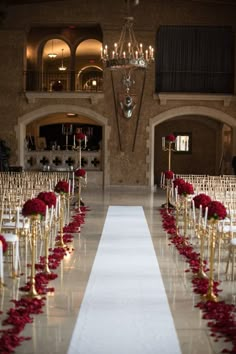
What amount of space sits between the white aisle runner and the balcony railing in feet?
51.5

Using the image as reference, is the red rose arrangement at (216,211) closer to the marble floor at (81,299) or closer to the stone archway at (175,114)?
the marble floor at (81,299)

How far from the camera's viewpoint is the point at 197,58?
79.0ft

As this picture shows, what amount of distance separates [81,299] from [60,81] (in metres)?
22.4

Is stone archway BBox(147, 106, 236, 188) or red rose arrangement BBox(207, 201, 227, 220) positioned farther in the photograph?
stone archway BBox(147, 106, 236, 188)

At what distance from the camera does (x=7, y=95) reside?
78.6 feet

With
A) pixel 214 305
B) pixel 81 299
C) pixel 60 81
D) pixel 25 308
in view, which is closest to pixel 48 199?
pixel 81 299

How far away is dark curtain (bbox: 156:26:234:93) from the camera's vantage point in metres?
24.0

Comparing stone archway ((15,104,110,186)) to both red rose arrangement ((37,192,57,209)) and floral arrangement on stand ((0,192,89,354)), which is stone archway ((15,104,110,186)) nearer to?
floral arrangement on stand ((0,192,89,354))

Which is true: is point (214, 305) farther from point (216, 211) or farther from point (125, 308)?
point (216, 211)

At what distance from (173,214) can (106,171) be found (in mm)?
8610

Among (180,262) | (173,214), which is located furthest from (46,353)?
(173,214)

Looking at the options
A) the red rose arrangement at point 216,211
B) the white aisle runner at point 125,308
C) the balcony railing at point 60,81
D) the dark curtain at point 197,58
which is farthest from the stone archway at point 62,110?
the red rose arrangement at point 216,211

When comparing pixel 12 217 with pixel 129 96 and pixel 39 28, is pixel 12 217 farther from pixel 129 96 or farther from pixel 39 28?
pixel 39 28

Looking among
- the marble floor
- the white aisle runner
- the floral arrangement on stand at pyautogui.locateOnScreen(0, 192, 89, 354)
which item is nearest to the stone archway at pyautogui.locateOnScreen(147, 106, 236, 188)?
the marble floor
